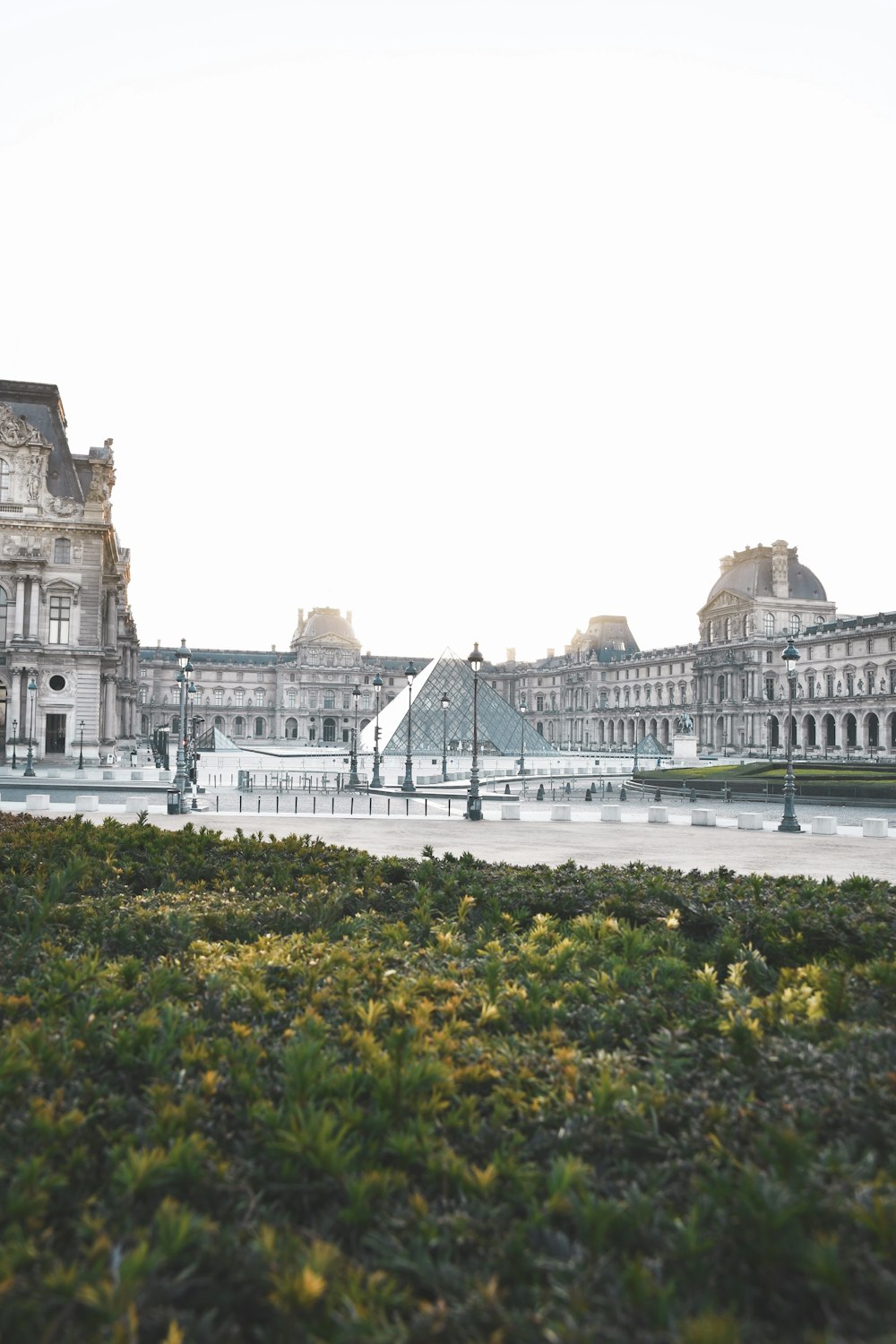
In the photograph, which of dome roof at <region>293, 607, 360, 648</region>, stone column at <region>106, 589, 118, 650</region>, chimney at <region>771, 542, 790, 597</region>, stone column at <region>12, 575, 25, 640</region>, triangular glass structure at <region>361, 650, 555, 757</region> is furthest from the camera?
dome roof at <region>293, 607, 360, 648</region>

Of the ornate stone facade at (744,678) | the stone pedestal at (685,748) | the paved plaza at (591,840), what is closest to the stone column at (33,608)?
the paved plaza at (591,840)

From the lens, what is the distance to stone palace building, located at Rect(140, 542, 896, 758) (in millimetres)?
92500

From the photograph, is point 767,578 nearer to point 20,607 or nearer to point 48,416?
point 48,416

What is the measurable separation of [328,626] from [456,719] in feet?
233

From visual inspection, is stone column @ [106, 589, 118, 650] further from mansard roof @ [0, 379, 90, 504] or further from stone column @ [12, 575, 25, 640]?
stone column @ [12, 575, 25, 640]

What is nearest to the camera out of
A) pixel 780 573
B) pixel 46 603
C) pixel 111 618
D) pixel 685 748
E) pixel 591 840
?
pixel 591 840

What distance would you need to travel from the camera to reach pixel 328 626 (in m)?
145

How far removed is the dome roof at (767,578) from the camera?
371 feet

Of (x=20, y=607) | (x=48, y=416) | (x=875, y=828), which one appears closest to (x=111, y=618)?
(x=20, y=607)

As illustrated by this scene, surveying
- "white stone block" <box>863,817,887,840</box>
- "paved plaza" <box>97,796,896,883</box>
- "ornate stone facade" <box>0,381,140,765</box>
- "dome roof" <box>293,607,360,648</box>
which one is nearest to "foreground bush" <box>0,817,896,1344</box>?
"paved plaza" <box>97,796,896,883</box>

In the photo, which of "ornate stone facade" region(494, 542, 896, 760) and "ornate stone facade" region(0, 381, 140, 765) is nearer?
"ornate stone facade" region(0, 381, 140, 765)

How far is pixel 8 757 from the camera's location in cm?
4925

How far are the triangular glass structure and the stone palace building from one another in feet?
61.6

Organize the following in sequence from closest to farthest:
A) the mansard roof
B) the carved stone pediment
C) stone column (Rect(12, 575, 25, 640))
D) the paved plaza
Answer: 1. the paved plaza
2. stone column (Rect(12, 575, 25, 640))
3. the carved stone pediment
4. the mansard roof
